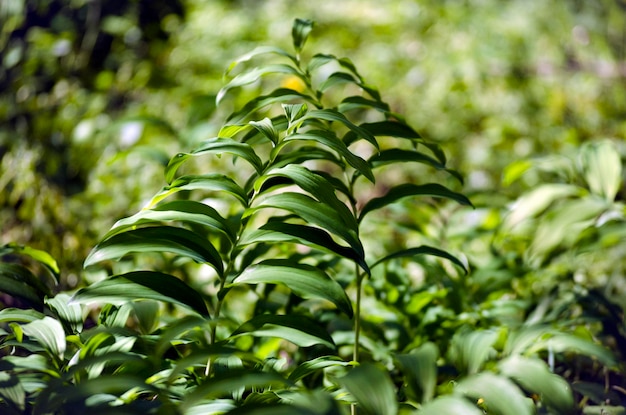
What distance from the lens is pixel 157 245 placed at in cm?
89

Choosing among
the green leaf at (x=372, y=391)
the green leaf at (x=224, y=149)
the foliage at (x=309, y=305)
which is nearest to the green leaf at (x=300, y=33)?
the foliage at (x=309, y=305)

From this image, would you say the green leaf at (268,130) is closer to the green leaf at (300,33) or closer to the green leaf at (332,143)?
the green leaf at (332,143)

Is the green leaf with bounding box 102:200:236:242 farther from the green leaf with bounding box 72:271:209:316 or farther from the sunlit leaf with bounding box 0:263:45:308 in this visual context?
the sunlit leaf with bounding box 0:263:45:308

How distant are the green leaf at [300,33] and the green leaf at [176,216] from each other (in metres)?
0.43

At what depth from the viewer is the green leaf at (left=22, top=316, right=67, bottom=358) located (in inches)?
33.5

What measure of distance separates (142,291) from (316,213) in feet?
0.85

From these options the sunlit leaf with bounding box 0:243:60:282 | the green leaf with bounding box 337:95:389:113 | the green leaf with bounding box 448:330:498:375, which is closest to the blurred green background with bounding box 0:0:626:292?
the sunlit leaf with bounding box 0:243:60:282

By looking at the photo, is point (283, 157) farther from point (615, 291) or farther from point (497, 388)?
point (615, 291)

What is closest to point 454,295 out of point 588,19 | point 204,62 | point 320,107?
point 320,107

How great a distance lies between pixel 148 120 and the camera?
5.26ft

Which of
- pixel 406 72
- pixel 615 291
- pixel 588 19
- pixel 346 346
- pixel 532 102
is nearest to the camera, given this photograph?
pixel 346 346

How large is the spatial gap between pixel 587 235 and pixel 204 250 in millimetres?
962

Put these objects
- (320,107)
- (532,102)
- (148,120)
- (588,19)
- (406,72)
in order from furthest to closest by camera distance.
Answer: (588,19)
(406,72)
(532,102)
(148,120)
(320,107)

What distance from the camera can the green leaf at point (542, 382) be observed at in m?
0.71
